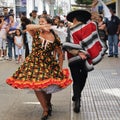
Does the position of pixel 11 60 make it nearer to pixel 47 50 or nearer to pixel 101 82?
pixel 101 82

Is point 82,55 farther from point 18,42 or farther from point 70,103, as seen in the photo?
point 18,42

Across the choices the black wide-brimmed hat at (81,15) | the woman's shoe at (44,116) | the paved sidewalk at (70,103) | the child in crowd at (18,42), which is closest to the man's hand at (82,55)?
the black wide-brimmed hat at (81,15)

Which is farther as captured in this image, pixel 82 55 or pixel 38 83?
pixel 82 55

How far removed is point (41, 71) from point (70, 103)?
148 centimetres

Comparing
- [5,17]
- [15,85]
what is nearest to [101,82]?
[15,85]

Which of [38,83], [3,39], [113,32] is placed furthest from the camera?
[113,32]

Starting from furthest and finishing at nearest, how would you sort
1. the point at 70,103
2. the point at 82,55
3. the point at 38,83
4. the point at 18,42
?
the point at 18,42 → the point at 70,103 → the point at 82,55 → the point at 38,83

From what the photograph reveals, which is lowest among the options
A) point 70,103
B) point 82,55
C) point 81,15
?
point 70,103

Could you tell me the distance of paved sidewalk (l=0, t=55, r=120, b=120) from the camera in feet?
22.9

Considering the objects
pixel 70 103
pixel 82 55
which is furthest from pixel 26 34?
pixel 82 55

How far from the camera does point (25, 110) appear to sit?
745 centimetres

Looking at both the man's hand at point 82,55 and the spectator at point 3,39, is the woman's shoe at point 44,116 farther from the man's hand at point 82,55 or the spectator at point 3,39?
the spectator at point 3,39

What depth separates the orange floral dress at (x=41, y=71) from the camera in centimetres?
654

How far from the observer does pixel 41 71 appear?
6656mm
